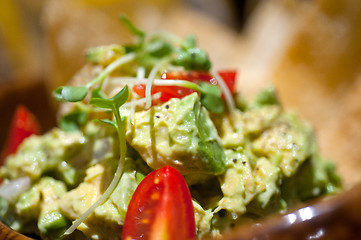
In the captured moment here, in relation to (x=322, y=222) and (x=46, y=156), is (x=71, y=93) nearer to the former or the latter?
(x=46, y=156)

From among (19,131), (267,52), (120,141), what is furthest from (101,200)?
A: (267,52)

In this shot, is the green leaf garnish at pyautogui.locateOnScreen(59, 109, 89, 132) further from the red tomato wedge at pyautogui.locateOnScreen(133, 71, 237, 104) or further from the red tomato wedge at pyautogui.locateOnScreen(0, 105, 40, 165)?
the red tomato wedge at pyautogui.locateOnScreen(0, 105, 40, 165)

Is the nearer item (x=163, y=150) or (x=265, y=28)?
(x=163, y=150)

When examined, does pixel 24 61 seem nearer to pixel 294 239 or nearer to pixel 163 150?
pixel 163 150

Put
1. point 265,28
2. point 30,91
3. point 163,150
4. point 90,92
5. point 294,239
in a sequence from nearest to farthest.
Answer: point 294,239 < point 163,150 < point 90,92 < point 30,91 < point 265,28

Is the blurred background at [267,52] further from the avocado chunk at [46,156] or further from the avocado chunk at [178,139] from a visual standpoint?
the avocado chunk at [46,156]

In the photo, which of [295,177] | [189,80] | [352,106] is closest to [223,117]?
[189,80]

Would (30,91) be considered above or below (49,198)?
below

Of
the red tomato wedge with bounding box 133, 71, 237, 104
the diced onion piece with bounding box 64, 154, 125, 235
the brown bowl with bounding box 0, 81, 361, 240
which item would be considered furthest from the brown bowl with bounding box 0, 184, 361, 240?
the red tomato wedge with bounding box 133, 71, 237, 104
